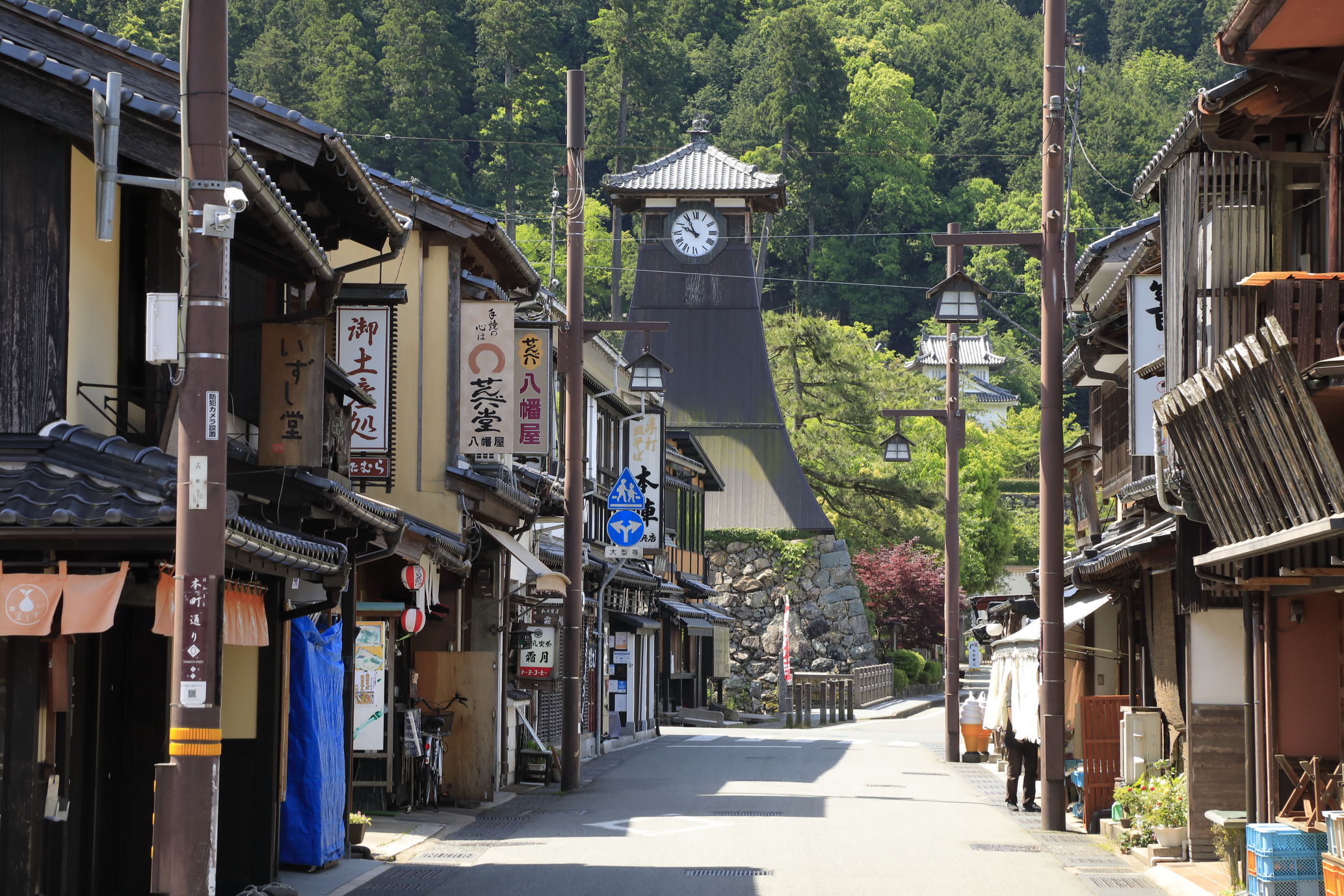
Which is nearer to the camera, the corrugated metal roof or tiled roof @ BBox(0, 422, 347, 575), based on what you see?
tiled roof @ BBox(0, 422, 347, 575)

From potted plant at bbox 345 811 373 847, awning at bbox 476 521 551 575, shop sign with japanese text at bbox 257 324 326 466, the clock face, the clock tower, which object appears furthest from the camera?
the clock face

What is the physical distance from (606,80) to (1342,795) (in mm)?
70283

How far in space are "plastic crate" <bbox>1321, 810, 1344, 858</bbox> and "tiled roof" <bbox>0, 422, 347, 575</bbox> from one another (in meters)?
7.20

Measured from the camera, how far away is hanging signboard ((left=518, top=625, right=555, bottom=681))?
25.2m

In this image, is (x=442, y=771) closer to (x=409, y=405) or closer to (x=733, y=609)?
(x=409, y=405)

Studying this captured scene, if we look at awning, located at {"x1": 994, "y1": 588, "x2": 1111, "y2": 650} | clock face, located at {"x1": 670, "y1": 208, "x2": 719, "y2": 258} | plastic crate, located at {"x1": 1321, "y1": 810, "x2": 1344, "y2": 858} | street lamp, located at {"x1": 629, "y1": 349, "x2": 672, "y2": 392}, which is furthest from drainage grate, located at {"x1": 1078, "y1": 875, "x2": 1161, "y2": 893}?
clock face, located at {"x1": 670, "y1": 208, "x2": 719, "y2": 258}

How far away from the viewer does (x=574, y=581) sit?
23391 millimetres

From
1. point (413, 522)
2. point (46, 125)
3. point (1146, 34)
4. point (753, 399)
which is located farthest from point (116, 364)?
point (1146, 34)

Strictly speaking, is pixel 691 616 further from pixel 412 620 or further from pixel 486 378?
pixel 412 620

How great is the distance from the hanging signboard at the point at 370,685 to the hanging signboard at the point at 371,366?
1844 mm

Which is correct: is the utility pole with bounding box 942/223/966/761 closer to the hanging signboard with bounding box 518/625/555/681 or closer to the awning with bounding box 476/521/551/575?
the hanging signboard with bounding box 518/625/555/681

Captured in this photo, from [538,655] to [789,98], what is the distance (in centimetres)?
5912

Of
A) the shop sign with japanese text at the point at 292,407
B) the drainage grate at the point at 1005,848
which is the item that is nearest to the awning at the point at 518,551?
the drainage grate at the point at 1005,848

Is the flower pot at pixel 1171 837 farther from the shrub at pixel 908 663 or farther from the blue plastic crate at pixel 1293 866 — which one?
the shrub at pixel 908 663
